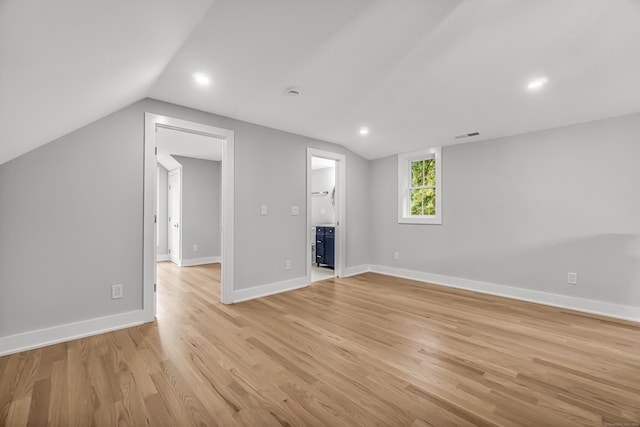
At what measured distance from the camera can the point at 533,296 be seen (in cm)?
356

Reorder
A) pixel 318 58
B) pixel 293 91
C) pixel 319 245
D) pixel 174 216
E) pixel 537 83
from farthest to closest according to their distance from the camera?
pixel 174 216
pixel 319 245
pixel 293 91
pixel 537 83
pixel 318 58

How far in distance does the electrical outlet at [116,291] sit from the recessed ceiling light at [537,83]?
4420 millimetres

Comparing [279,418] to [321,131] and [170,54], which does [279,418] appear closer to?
[170,54]

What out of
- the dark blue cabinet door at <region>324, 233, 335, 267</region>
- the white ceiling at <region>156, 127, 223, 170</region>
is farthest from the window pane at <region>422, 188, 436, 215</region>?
the white ceiling at <region>156, 127, 223, 170</region>

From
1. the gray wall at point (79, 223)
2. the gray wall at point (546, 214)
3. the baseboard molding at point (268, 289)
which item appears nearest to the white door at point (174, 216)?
the baseboard molding at point (268, 289)

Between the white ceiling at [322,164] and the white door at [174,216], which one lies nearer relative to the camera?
the white ceiling at [322,164]

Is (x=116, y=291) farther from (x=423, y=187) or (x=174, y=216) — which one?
(x=423, y=187)

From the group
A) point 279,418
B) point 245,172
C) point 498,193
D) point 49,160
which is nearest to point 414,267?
point 498,193

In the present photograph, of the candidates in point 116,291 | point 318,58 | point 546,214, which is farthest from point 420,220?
point 116,291

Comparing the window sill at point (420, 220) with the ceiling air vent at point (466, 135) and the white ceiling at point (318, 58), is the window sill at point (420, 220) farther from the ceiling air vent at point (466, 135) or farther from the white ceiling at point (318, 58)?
the white ceiling at point (318, 58)

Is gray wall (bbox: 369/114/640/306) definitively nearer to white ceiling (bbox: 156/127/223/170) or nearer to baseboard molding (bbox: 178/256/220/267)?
white ceiling (bbox: 156/127/223/170)

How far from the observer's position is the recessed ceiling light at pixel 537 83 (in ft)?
8.28

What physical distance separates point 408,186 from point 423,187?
287 millimetres

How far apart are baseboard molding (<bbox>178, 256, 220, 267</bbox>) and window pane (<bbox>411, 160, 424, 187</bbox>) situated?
186 inches
